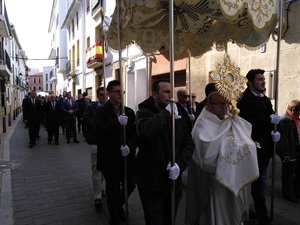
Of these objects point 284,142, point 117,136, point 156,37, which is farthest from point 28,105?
point 284,142

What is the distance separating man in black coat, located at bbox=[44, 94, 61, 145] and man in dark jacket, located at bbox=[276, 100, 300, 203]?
312 inches

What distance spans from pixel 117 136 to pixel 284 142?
2.83m

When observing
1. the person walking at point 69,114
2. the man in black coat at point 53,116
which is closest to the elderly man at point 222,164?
the man in black coat at point 53,116

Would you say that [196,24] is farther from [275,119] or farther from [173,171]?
[173,171]

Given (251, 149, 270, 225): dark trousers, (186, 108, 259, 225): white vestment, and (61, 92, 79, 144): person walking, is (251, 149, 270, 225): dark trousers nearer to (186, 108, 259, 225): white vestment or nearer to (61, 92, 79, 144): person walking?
(186, 108, 259, 225): white vestment

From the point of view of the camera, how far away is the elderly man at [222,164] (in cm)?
295

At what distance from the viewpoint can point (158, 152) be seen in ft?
9.30

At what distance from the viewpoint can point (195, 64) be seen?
30.5 ft

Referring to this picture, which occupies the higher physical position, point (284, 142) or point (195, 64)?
point (195, 64)

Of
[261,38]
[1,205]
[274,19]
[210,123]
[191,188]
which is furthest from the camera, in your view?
[261,38]

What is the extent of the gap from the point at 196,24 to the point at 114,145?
292cm

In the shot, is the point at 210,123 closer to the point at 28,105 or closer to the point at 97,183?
the point at 97,183

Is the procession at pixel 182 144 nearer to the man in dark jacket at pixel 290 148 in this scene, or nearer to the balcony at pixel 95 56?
the man in dark jacket at pixel 290 148

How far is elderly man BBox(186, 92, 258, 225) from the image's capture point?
295 cm
